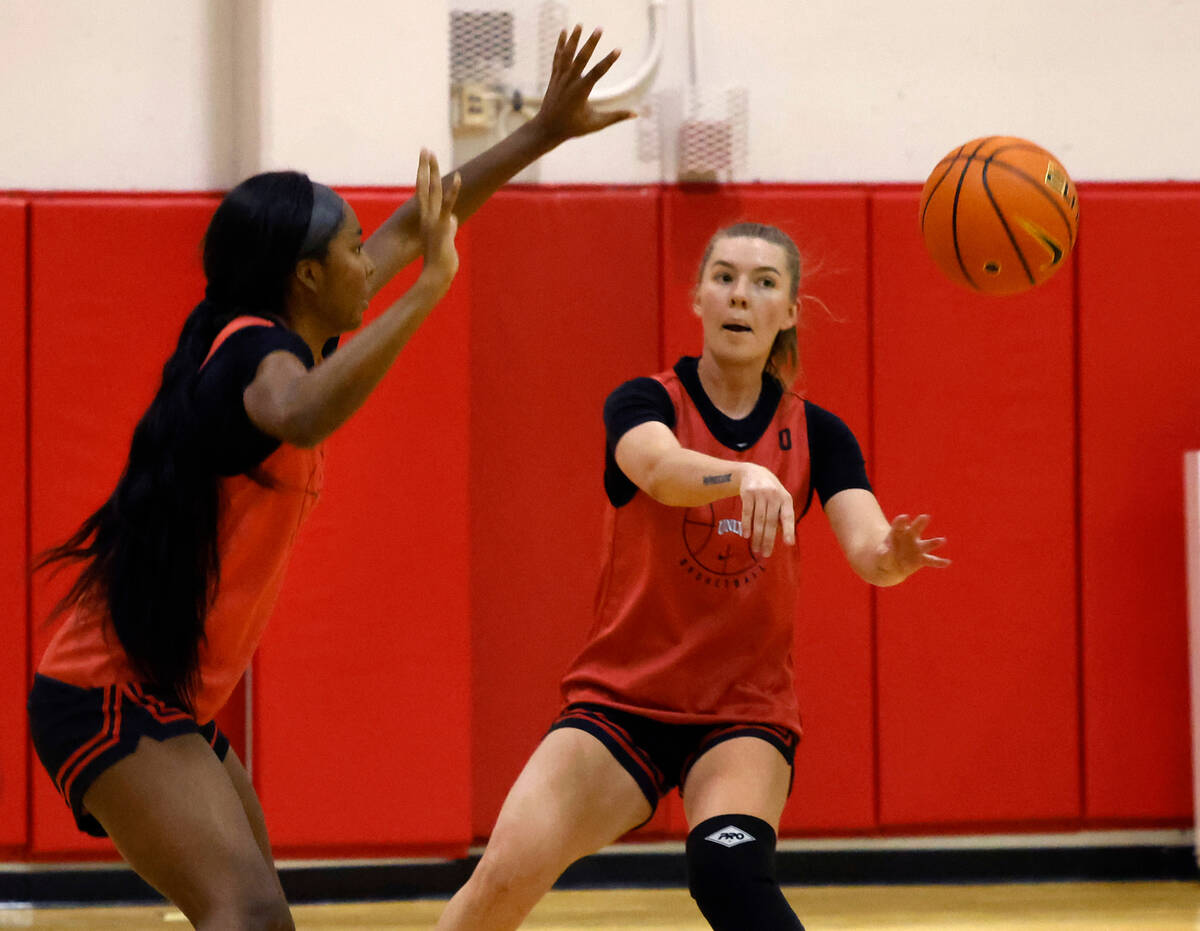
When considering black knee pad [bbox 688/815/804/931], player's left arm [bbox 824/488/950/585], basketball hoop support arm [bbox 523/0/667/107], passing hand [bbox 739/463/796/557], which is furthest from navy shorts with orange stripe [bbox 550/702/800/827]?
basketball hoop support arm [bbox 523/0/667/107]

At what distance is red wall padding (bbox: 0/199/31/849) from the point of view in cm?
426

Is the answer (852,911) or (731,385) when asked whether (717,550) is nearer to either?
(731,385)

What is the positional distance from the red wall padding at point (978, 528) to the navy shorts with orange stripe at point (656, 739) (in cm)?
198

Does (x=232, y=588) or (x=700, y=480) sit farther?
(x=700, y=480)

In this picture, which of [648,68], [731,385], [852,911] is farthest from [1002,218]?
[852,911]

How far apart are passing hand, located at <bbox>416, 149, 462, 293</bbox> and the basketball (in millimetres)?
1443

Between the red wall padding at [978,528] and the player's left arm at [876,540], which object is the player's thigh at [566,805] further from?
the red wall padding at [978,528]

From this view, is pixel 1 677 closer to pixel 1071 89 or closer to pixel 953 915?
pixel 953 915

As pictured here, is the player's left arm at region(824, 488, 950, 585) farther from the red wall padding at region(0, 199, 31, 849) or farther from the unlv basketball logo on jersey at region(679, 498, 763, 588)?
the red wall padding at region(0, 199, 31, 849)

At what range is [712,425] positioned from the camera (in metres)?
2.79

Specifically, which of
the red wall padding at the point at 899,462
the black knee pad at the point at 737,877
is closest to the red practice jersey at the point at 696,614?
the black knee pad at the point at 737,877

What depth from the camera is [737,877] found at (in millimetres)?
2320

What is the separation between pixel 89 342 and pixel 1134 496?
11.2 ft

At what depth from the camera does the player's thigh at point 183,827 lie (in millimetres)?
1948
